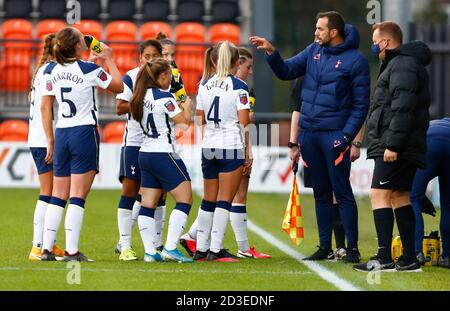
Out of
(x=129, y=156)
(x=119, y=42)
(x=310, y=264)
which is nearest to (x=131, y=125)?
(x=129, y=156)

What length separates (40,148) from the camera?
416 inches

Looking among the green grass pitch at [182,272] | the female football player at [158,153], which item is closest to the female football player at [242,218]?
the green grass pitch at [182,272]

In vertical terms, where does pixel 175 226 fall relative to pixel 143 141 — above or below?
below

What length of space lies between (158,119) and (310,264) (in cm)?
181

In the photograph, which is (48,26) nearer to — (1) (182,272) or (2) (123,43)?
(2) (123,43)

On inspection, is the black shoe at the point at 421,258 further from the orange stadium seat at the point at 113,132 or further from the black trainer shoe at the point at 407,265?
the orange stadium seat at the point at 113,132

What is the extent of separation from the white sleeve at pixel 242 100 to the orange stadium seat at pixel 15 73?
12.0 m

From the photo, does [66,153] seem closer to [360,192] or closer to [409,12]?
[360,192]

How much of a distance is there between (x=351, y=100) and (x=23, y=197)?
839cm

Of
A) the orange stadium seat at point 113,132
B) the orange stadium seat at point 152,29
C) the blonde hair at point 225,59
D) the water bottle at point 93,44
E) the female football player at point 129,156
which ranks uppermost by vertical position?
the orange stadium seat at point 152,29

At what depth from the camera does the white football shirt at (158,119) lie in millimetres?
9945

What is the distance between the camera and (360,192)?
18641 millimetres

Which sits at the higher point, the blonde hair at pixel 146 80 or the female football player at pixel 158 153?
the blonde hair at pixel 146 80
